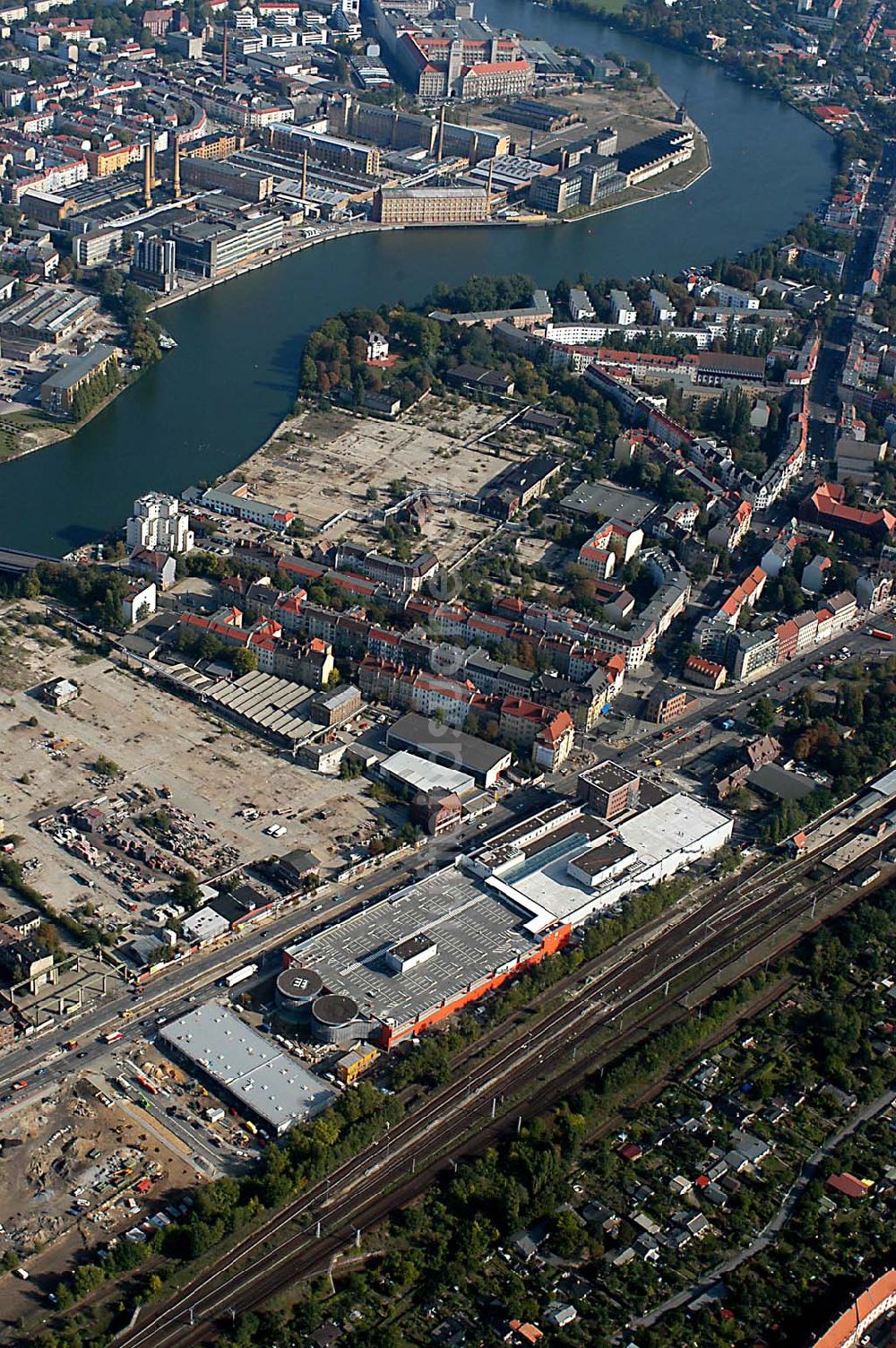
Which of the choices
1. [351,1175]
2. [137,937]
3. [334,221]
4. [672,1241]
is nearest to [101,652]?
[137,937]

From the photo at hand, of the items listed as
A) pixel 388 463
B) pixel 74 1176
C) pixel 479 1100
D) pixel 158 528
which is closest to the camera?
pixel 74 1176

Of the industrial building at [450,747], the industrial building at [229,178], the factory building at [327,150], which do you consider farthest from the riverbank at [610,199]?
the industrial building at [450,747]

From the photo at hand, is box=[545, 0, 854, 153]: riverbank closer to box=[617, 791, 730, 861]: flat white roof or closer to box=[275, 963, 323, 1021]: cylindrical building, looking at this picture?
box=[617, 791, 730, 861]: flat white roof

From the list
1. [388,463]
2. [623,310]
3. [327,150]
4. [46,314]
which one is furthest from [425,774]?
[327,150]

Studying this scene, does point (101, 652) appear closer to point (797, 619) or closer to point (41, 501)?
point (41, 501)

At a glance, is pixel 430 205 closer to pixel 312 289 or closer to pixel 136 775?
pixel 312 289

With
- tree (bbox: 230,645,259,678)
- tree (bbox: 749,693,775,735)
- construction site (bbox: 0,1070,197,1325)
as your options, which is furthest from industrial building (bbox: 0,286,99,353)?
construction site (bbox: 0,1070,197,1325)
